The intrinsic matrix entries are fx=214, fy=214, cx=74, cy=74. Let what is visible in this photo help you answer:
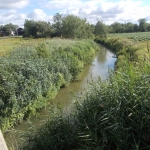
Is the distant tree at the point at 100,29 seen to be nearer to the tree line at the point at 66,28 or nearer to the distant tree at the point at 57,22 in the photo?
the tree line at the point at 66,28

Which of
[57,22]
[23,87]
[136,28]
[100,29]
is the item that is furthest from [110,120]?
[136,28]

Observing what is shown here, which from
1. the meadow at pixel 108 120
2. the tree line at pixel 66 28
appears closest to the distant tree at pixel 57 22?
the tree line at pixel 66 28

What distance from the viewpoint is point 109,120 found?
3645 mm

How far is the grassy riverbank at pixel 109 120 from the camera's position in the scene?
3443 millimetres

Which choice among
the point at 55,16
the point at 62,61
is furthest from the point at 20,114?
the point at 55,16

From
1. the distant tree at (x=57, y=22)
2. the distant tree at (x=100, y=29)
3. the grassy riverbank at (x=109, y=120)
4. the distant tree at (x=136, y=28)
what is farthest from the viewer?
the distant tree at (x=136, y=28)

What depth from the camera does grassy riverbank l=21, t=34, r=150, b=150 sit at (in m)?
3.44

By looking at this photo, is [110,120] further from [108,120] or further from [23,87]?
[23,87]

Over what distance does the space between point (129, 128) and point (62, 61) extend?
1166cm

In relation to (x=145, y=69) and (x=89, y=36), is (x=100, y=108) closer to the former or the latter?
(x=145, y=69)

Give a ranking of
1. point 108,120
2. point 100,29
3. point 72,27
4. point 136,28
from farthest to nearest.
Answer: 1. point 136,28
2. point 100,29
3. point 72,27
4. point 108,120

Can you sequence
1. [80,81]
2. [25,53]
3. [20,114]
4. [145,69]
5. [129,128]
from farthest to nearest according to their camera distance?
[80,81]
[25,53]
[20,114]
[145,69]
[129,128]

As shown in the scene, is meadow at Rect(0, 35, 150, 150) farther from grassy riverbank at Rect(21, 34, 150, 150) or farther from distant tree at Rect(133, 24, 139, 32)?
distant tree at Rect(133, 24, 139, 32)

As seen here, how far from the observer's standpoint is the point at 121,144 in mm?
3441
